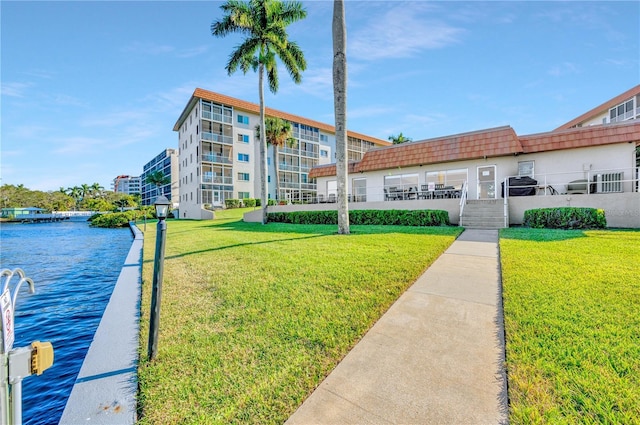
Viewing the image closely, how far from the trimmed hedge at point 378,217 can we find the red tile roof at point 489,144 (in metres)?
4.32

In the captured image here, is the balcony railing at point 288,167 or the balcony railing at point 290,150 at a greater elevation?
the balcony railing at point 290,150

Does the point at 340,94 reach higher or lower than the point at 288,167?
lower

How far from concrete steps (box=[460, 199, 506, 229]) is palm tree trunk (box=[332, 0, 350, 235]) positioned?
5.81m

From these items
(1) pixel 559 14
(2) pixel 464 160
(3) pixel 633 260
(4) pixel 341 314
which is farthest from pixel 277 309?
(1) pixel 559 14

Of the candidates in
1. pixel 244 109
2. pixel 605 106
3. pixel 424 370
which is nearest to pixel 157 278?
pixel 424 370

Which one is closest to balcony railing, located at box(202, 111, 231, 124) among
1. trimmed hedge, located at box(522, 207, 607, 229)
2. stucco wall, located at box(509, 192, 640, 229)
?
stucco wall, located at box(509, 192, 640, 229)

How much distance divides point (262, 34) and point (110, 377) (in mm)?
19994

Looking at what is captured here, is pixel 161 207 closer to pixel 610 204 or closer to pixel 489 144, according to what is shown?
pixel 610 204

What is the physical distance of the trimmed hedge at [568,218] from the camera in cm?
990

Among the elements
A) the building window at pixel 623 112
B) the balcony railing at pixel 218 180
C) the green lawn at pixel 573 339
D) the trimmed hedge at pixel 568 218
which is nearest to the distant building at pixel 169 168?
the balcony railing at pixel 218 180

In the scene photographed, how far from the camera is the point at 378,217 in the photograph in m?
14.4

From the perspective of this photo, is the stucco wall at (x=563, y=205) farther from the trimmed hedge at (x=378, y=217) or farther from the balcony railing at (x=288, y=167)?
the balcony railing at (x=288, y=167)

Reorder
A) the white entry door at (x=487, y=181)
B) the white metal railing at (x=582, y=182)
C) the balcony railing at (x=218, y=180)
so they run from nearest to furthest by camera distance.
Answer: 1. the white metal railing at (x=582, y=182)
2. the white entry door at (x=487, y=181)
3. the balcony railing at (x=218, y=180)

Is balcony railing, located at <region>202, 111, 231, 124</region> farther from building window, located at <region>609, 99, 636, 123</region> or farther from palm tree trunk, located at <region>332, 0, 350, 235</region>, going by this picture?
building window, located at <region>609, 99, 636, 123</region>
